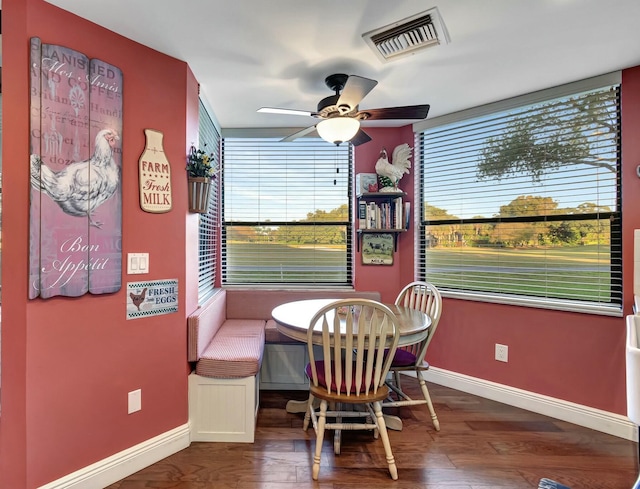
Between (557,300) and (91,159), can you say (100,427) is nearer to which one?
(91,159)

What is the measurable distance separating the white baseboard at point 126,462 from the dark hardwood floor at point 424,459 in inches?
1.6

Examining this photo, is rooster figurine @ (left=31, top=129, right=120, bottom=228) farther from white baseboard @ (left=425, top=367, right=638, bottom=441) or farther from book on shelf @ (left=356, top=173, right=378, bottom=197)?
Result: white baseboard @ (left=425, top=367, right=638, bottom=441)

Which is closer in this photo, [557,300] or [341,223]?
[557,300]

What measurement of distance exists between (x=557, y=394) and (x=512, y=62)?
2.36 metres

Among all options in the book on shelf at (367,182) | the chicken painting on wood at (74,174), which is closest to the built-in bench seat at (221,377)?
the chicken painting on wood at (74,174)

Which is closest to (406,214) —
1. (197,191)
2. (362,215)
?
(362,215)

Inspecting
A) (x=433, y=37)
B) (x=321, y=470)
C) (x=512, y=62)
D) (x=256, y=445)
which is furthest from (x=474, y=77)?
(x=256, y=445)

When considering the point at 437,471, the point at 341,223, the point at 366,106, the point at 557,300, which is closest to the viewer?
the point at 437,471

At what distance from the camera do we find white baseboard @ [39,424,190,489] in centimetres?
162

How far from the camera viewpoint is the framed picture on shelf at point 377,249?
3191 millimetres

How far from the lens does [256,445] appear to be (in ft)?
6.68

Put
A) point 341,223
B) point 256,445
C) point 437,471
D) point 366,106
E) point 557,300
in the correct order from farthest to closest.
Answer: point 341,223
point 366,106
point 557,300
point 256,445
point 437,471

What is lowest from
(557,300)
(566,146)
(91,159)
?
(557,300)

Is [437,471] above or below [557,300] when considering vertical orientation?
below
